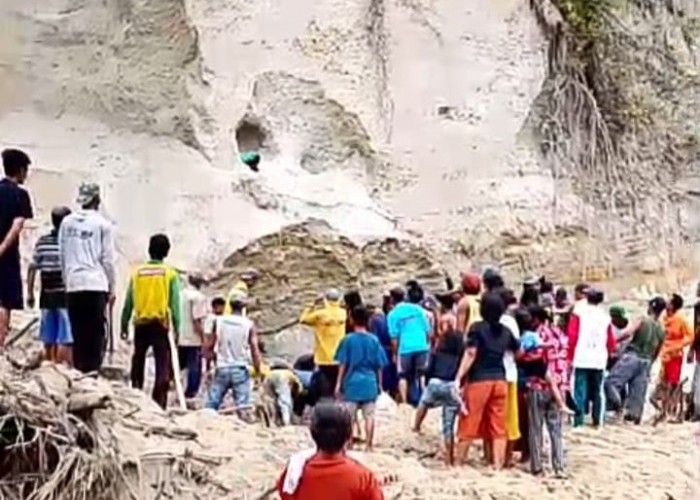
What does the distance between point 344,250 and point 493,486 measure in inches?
296

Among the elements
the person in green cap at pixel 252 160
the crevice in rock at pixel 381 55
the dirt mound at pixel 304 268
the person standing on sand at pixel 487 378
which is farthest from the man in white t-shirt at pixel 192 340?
the crevice in rock at pixel 381 55

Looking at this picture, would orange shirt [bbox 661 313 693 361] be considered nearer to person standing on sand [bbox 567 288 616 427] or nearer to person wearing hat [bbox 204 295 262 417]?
person standing on sand [bbox 567 288 616 427]

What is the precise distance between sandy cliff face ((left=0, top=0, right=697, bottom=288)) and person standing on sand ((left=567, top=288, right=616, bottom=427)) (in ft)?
16.9

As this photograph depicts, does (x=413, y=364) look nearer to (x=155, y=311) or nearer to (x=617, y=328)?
(x=617, y=328)

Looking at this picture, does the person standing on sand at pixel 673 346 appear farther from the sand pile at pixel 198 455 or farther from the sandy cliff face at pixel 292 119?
the sandy cliff face at pixel 292 119

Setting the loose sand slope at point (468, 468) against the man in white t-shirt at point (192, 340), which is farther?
the man in white t-shirt at point (192, 340)

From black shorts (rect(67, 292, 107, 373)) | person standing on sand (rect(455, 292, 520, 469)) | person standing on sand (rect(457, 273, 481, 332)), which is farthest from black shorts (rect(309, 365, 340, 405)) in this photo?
black shorts (rect(67, 292, 107, 373))

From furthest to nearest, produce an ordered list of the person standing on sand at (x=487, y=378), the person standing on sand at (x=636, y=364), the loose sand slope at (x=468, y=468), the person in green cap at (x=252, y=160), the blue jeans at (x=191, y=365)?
the person in green cap at (x=252, y=160)
the person standing on sand at (x=636, y=364)
the blue jeans at (x=191, y=365)
the person standing on sand at (x=487, y=378)
the loose sand slope at (x=468, y=468)

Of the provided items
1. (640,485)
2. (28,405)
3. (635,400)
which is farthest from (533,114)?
(28,405)

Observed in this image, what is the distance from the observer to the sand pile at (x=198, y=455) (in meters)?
8.50

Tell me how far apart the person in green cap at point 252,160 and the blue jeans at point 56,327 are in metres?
7.48

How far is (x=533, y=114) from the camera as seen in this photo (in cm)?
2045

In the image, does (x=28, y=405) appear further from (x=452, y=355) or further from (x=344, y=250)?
(x=344, y=250)

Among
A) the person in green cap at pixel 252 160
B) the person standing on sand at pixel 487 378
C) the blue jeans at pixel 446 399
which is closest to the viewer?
the person standing on sand at pixel 487 378
